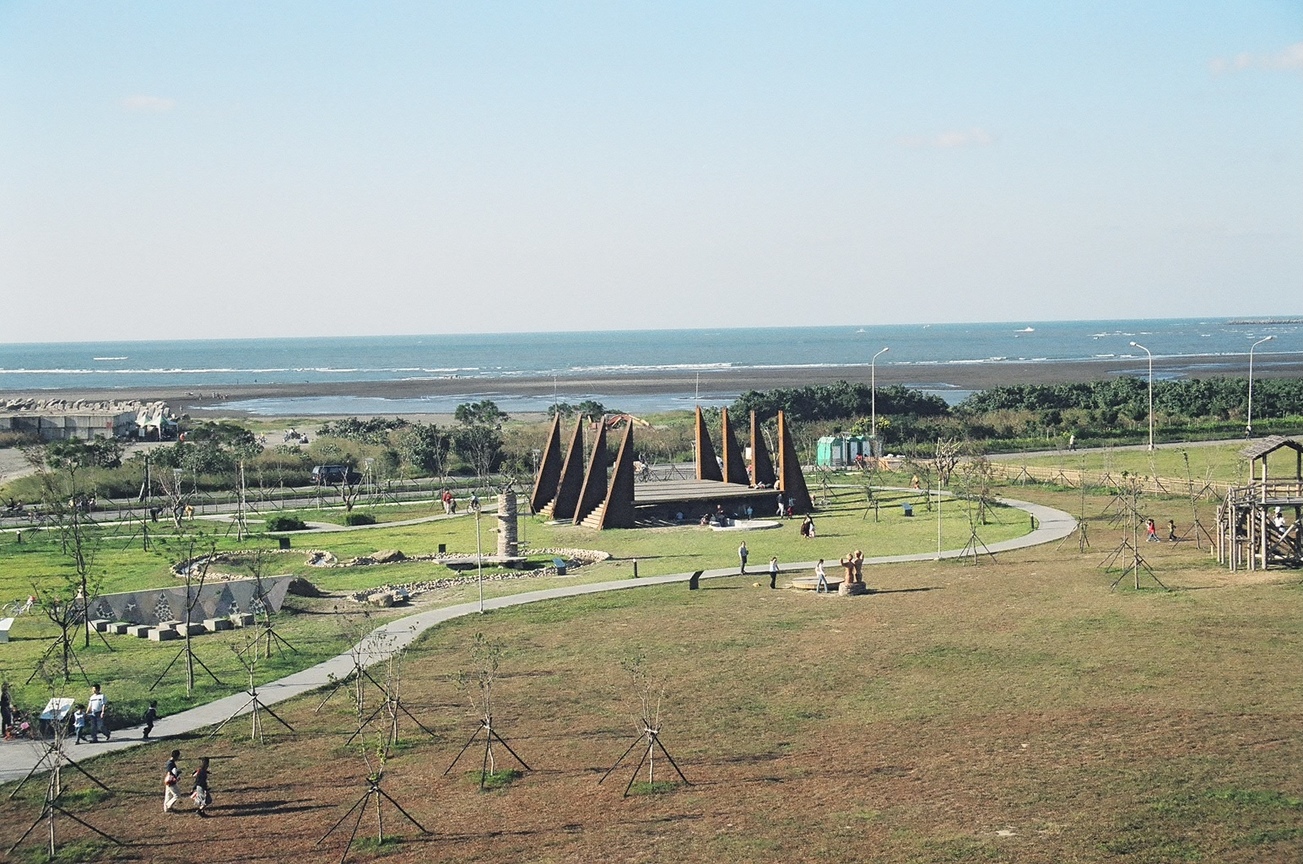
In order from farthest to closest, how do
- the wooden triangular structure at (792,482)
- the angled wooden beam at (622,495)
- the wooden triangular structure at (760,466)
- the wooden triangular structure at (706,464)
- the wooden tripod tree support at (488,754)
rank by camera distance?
1. the wooden triangular structure at (706,464)
2. the wooden triangular structure at (760,466)
3. the wooden triangular structure at (792,482)
4. the angled wooden beam at (622,495)
5. the wooden tripod tree support at (488,754)

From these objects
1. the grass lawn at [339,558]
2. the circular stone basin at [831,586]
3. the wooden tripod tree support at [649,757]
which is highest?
the wooden tripod tree support at [649,757]

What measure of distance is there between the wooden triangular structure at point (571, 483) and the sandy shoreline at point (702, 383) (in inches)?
3590

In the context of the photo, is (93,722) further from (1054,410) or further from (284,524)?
(1054,410)

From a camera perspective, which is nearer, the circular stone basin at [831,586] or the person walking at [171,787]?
the person walking at [171,787]

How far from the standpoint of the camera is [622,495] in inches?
2135

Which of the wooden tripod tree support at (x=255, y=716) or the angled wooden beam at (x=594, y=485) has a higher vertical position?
the angled wooden beam at (x=594, y=485)

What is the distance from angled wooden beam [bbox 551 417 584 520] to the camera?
187ft

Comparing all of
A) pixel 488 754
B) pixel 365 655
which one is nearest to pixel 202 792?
pixel 488 754

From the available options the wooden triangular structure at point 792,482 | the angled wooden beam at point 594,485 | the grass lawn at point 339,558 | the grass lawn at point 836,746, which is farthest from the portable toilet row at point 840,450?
the grass lawn at point 836,746

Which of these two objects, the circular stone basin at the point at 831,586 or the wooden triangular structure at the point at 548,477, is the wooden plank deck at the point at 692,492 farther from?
the circular stone basin at the point at 831,586

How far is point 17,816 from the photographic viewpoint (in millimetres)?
21594

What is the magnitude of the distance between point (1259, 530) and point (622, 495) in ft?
79.1

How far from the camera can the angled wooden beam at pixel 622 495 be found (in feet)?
177

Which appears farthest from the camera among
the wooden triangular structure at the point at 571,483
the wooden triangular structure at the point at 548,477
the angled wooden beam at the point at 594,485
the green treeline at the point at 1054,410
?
the green treeline at the point at 1054,410
